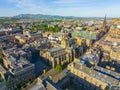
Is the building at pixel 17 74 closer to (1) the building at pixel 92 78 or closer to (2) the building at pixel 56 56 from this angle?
(2) the building at pixel 56 56

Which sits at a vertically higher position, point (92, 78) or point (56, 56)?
point (56, 56)

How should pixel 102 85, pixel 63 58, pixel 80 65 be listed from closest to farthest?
pixel 102 85, pixel 80 65, pixel 63 58

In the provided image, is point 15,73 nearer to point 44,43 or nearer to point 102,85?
point 102,85

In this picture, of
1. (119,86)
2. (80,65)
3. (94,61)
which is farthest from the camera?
(94,61)

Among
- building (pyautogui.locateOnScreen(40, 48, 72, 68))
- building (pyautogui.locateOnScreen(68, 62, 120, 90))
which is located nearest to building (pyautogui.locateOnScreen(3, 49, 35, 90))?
building (pyautogui.locateOnScreen(40, 48, 72, 68))

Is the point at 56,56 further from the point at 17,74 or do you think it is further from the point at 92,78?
the point at 92,78

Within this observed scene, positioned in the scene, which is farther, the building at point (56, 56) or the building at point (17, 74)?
the building at point (56, 56)

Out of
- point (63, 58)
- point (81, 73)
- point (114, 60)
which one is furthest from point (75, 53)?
point (81, 73)

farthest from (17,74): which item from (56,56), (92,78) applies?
(92,78)

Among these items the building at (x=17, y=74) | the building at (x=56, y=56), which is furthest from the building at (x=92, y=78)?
the building at (x=17, y=74)

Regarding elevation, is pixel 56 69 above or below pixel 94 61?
below

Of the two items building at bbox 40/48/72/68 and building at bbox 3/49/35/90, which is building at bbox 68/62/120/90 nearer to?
building at bbox 40/48/72/68
